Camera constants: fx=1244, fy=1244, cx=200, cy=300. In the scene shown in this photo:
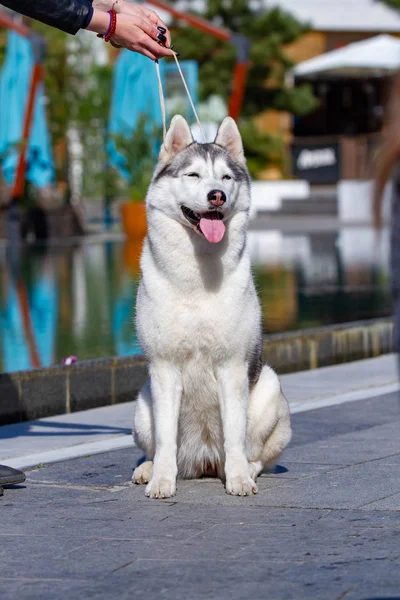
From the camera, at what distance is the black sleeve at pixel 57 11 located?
15.1 ft

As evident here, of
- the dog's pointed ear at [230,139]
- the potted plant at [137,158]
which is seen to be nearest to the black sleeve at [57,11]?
the dog's pointed ear at [230,139]

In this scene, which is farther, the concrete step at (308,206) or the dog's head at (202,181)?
the concrete step at (308,206)

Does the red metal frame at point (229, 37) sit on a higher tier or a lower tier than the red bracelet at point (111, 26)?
higher

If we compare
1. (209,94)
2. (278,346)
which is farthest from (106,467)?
(209,94)

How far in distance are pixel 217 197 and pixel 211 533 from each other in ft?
4.49

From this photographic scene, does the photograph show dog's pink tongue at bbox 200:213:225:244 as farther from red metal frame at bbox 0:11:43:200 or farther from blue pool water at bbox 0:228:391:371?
red metal frame at bbox 0:11:43:200

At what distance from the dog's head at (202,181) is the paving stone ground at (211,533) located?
3.58 feet

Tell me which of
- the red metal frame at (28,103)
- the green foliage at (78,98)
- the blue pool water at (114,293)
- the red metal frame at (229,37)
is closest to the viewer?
the blue pool water at (114,293)

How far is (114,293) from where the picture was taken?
14812 mm

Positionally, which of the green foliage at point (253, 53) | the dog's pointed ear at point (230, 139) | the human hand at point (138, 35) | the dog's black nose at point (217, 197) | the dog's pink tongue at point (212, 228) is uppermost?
the green foliage at point (253, 53)

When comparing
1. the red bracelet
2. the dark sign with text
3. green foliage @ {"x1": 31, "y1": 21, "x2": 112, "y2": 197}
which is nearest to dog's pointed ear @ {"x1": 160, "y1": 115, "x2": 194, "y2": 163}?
the red bracelet

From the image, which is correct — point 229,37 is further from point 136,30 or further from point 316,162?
point 136,30

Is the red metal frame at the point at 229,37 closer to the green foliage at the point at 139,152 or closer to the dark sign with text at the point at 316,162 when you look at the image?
the green foliage at the point at 139,152

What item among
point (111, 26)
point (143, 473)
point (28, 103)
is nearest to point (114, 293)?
point (143, 473)
